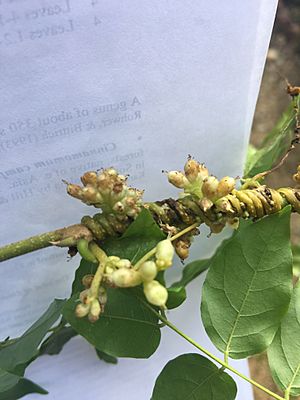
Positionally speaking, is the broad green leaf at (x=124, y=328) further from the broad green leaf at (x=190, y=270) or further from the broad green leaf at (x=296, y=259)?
the broad green leaf at (x=296, y=259)

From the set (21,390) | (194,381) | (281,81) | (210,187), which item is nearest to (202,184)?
(210,187)

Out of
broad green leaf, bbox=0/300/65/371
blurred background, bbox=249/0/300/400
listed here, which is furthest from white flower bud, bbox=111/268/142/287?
blurred background, bbox=249/0/300/400

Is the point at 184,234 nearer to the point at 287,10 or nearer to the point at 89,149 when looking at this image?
the point at 89,149

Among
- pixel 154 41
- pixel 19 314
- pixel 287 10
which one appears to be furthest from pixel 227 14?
pixel 287 10

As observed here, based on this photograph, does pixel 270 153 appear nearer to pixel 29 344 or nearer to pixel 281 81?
pixel 29 344

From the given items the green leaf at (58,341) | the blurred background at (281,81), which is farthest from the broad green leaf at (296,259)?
the blurred background at (281,81)
